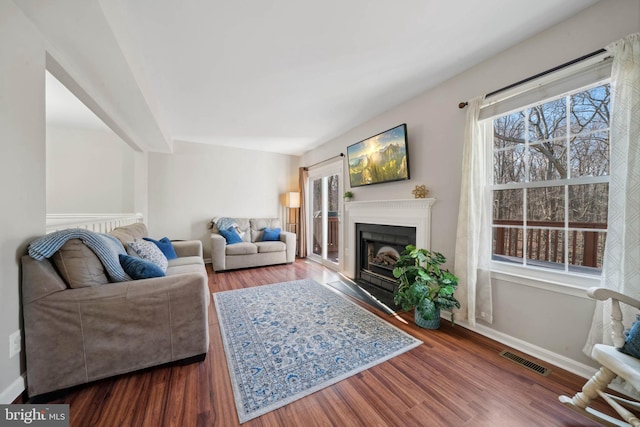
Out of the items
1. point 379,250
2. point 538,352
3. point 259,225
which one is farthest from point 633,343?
point 259,225

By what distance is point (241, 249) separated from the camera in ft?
13.3

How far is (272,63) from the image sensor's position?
202cm

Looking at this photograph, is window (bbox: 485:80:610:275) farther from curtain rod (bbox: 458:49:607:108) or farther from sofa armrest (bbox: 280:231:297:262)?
sofa armrest (bbox: 280:231:297:262)

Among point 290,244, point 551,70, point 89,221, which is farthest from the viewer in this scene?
point 290,244

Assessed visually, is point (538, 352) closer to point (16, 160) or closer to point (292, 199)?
point (16, 160)

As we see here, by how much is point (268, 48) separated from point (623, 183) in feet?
8.30

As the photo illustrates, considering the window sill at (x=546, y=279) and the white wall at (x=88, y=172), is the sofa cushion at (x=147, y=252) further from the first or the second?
the window sill at (x=546, y=279)

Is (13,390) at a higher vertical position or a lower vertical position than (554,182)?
lower

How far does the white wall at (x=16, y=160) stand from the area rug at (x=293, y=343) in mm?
1175

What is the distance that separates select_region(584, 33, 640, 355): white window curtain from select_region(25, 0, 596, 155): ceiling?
1.62 feet

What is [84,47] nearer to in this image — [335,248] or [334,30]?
[334,30]

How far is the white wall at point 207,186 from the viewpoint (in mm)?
4285

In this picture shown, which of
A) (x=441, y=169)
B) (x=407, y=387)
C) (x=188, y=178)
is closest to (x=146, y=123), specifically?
(x=188, y=178)

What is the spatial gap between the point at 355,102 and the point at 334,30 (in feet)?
3.87
